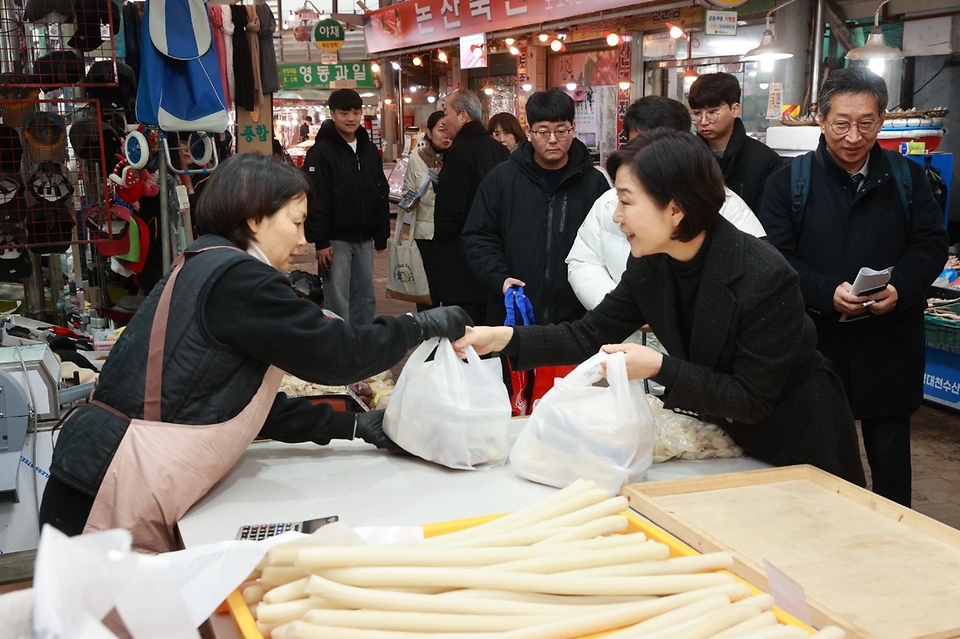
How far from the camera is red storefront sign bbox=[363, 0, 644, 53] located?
473 inches

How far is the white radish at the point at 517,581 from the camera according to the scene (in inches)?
50.3

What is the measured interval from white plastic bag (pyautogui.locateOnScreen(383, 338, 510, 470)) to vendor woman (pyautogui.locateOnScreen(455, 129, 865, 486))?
0.27 ft

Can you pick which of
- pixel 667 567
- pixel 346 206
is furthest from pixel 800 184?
pixel 346 206

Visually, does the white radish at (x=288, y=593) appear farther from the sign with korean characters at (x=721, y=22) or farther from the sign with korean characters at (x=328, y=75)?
the sign with korean characters at (x=328, y=75)

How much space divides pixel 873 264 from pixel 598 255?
Result: 100 centimetres

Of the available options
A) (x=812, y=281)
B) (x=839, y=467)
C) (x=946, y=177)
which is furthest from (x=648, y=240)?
(x=946, y=177)

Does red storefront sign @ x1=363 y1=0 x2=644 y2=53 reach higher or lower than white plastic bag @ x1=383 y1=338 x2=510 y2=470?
higher

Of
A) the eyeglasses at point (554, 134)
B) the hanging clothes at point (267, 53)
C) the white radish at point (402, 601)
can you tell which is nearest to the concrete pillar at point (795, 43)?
the hanging clothes at point (267, 53)

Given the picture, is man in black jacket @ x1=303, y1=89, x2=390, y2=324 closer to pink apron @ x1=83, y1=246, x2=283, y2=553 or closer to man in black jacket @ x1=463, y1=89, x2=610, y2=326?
man in black jacket @ x1=463, y1=89, x2=610, y2=326

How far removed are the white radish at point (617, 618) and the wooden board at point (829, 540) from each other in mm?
189

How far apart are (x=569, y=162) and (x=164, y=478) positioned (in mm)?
2603

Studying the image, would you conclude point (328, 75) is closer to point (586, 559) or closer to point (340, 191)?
point (340, 191)

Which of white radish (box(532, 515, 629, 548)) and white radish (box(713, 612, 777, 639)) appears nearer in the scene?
white radish (box(713, 612, 777, 639))

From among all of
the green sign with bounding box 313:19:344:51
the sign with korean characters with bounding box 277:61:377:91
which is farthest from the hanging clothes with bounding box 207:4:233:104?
the sign with korean characters with bounding box 277:61:377:91
